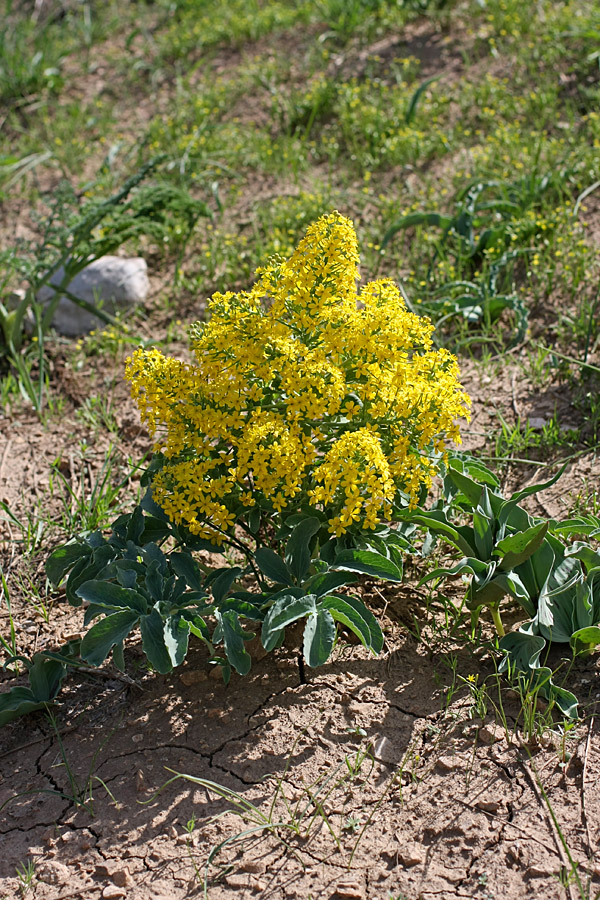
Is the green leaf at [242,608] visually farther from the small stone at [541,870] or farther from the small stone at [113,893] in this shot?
the small stone at [541,870]

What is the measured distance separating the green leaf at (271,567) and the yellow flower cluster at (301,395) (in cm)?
13

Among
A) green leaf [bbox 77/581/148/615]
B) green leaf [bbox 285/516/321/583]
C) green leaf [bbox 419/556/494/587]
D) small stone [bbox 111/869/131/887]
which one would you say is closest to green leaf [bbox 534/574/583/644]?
green leaf [bbox 419/556/494/587]

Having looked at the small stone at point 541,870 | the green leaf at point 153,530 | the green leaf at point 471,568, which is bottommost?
the small stone at point 541,870

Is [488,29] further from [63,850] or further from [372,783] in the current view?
[63,850]

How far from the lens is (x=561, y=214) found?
14.2ft

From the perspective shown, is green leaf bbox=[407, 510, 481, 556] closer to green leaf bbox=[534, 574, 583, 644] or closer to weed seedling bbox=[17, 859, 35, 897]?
green leaf bbox=[534, 574, 583, 644]

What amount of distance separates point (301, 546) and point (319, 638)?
319 millimetres

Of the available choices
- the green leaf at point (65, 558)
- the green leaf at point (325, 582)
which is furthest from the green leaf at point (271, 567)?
the green leaf at point (65, 558)

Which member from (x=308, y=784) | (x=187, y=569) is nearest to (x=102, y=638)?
(x=187, y=569)

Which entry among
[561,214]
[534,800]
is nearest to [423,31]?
[561,214]

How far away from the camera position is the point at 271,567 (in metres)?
2.47

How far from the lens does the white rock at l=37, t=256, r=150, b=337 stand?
4609 mm

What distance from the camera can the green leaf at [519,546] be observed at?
7.84ft

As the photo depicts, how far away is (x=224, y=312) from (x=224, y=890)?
61.0 inches
